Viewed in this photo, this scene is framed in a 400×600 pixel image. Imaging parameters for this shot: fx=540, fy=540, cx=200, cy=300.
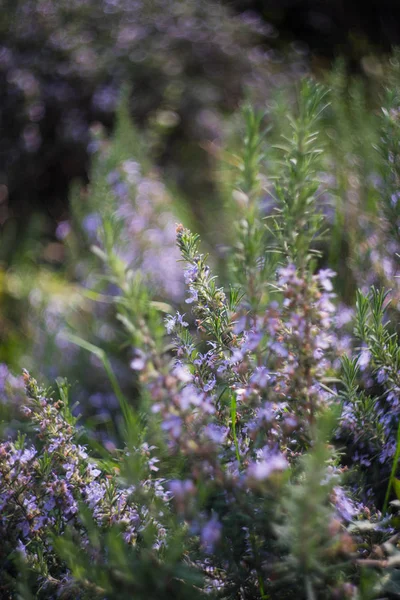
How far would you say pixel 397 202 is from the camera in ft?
4.75

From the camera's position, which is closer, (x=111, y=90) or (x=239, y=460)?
(x=239, y=460)

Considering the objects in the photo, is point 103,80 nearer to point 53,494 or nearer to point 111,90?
point 111,90

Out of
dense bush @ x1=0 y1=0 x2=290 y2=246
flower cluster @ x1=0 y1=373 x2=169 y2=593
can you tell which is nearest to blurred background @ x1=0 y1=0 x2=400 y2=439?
dense bush @ x1=0 y1=0 x2=290 y2=246

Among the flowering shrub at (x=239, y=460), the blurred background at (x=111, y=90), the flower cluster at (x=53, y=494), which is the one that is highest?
the blurred background at (x=111, y=90)

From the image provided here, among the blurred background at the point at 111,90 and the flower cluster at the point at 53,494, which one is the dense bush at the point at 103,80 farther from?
the flower cluster at the point at 53,494

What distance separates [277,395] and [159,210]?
196cm

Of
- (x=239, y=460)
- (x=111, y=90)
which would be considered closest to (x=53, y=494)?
(x=239, y=460)

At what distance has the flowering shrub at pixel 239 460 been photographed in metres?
0.90

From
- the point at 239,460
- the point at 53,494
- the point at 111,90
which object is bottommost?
the point at 53,494

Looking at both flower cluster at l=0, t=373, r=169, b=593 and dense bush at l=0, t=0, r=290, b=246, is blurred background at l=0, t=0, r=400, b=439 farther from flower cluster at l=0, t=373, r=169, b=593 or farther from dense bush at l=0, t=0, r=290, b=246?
flower cluster at l=0, t=373, r=169, b=593

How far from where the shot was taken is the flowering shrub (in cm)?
90

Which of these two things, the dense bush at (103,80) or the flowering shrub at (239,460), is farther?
the dense bush at (103,80)

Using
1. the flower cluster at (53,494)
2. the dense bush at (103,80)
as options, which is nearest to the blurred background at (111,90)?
the dense bush at (103,80)

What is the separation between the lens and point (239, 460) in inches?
42.9
